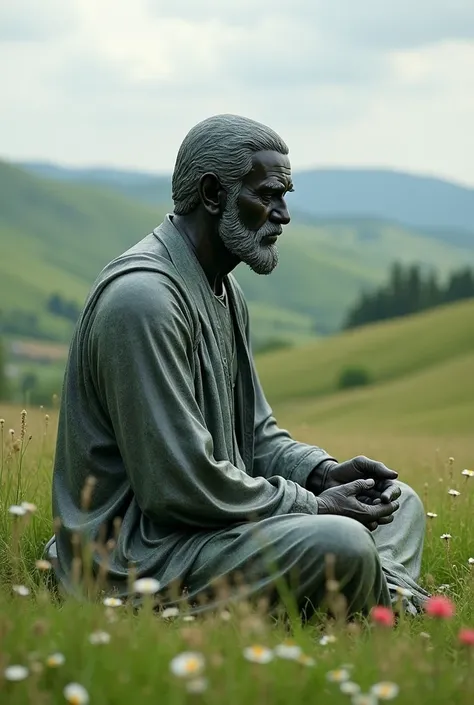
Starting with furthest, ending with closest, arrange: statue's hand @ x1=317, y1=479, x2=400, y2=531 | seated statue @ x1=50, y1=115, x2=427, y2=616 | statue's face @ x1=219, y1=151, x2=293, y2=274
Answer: statue's face @ x1=219, y1=151, x2=293, y2=274 → statue's hand @ x1=317, y1=479, x2=400, y2=531 → seated statue @ x1=50, y1=115, x2=427, y2=616

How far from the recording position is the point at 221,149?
6289 mm

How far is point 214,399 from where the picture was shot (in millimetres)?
6348

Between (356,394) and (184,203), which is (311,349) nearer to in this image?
(356,394)

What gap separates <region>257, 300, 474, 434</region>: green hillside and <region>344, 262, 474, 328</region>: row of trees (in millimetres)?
20444

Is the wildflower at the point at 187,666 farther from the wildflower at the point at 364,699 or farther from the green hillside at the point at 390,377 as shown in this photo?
the green hillside at the point at 390,377

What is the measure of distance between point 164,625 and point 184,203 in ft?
7.70

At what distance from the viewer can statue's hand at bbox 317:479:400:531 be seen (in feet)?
20.5

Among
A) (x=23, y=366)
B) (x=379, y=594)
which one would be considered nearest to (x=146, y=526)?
(x=379, y=594)

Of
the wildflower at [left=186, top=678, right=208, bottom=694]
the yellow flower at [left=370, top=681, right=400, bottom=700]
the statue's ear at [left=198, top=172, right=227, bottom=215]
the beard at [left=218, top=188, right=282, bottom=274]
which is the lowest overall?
the yellow flower at [left=370, top=681, right=400, bottom=700]

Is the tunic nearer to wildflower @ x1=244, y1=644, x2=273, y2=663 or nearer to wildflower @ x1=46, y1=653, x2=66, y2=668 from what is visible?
wildflower @ x1=46, y1=653, x2=66, y2=668

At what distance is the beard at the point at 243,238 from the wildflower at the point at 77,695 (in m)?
2.93

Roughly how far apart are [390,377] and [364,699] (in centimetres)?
6228

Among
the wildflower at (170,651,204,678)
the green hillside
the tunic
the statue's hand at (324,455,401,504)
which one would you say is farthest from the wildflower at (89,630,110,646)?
the green hillside

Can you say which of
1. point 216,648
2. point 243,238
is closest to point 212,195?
point 243,238
